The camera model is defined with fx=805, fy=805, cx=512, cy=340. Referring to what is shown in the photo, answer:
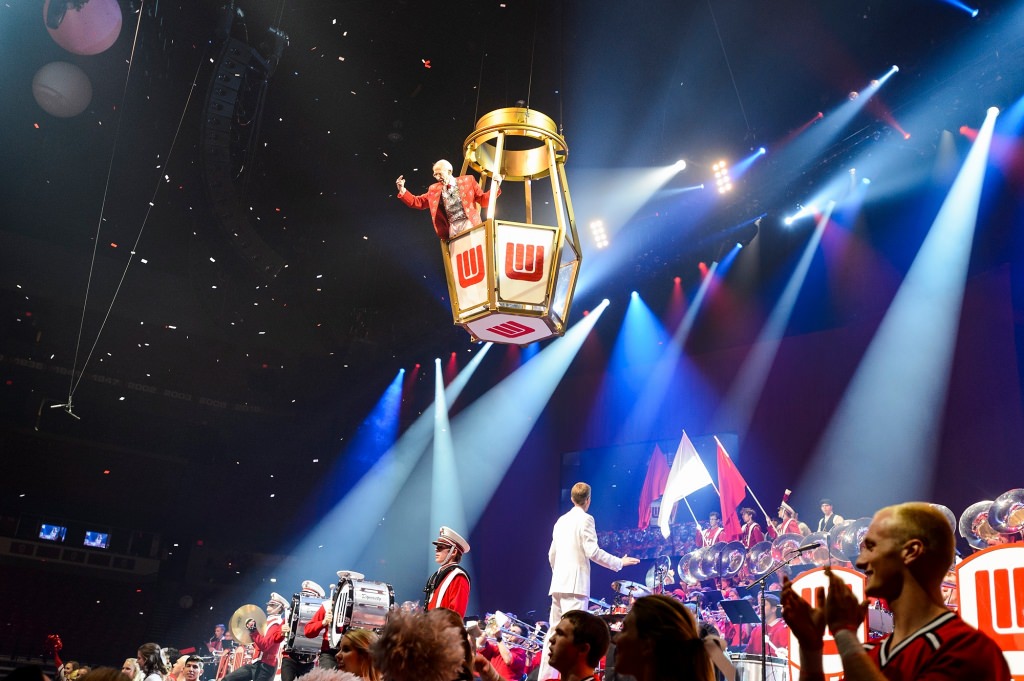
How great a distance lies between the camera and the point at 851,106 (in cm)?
1058

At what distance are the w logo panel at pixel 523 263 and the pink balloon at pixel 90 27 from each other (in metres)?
6.29

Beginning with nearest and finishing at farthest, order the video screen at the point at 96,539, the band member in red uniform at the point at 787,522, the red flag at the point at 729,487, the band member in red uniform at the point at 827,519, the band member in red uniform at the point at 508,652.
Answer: the band member in red uniform at the point at 508,652, the band member in red uniform at the point at 827,519, the band member in red uniform at the point at 787,522, the red flag at the point at 729,487, the video screen at the point at 96,539

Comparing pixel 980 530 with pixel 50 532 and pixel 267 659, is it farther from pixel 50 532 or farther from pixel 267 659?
pixel 50 532

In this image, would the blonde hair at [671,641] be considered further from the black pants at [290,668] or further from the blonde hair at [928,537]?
the black pants at [290,668]

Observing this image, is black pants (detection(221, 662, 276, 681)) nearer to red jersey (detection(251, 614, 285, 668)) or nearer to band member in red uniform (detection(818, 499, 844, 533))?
red jersey (detection(251, 614, 285, 668))

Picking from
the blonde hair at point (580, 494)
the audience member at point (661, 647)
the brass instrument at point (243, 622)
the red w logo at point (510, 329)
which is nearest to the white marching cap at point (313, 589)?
the blonde hair at point (580, 494)

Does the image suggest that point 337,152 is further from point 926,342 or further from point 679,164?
point 926,342

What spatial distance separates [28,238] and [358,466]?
8.15 metres

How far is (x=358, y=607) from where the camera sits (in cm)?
586

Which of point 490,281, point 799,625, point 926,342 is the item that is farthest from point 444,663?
point 926,342

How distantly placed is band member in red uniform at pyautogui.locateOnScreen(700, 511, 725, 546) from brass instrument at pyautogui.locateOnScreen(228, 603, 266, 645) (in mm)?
7292

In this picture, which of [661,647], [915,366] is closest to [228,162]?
[915,366]

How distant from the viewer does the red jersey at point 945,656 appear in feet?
5.72

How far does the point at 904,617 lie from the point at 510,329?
14.9 ft
